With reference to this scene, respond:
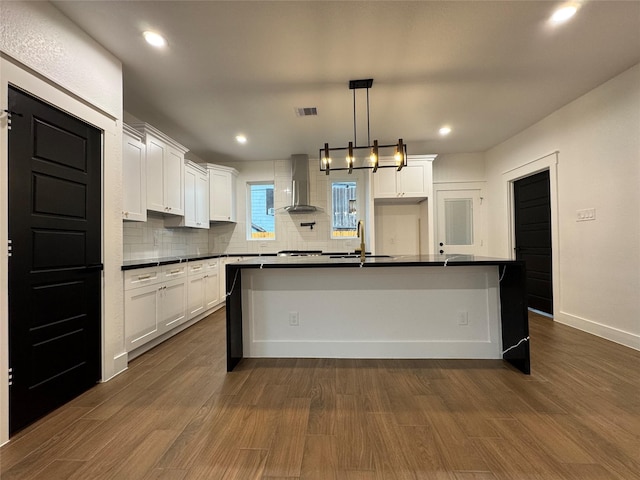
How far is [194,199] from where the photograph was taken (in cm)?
462

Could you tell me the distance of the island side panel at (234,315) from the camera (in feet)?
8.09

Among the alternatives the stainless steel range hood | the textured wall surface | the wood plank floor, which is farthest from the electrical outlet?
the textured wall surface

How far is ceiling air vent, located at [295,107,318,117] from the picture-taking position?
140 inches

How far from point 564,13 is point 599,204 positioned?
2103 millimetres

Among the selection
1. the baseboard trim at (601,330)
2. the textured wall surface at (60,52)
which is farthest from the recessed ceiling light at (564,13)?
the textured wall surface at (60,52)

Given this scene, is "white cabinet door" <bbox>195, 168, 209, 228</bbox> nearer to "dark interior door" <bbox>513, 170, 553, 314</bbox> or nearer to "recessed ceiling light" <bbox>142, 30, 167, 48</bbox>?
"recessed ceiling light" <bbox>142, 30, 167, 48</bbox>

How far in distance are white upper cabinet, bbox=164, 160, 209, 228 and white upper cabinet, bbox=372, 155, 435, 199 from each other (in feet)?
9.45

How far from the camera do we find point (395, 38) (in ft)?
7.70

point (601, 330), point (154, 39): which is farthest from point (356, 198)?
point (154, 39)

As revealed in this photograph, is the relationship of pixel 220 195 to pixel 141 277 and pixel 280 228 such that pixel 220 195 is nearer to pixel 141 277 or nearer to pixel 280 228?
pixel 280 228

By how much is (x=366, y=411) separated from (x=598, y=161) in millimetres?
3618

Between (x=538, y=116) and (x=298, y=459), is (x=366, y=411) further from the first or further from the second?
(x=538, y=116)

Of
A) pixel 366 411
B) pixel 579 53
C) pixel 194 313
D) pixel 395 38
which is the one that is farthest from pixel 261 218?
pixel 579 53

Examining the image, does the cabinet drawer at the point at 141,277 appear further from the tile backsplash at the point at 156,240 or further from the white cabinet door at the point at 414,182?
the white cabinet door at the point at 414,182
